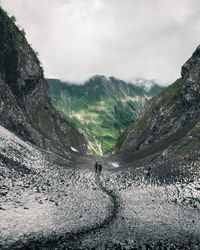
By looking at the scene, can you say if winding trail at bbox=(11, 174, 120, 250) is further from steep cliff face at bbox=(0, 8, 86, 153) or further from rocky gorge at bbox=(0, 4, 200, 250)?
steep cliff face at bbox=(0, 8, 86, 153)

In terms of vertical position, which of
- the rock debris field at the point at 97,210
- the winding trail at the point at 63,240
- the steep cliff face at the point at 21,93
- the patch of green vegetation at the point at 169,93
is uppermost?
the patch of green vegetation at the point at 169,93

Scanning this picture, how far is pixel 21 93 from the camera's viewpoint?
→ 8694 centimetres

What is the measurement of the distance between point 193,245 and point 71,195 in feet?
53.4

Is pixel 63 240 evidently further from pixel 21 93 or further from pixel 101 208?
pixel 21 93

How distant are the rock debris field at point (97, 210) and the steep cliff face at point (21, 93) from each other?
3300cm

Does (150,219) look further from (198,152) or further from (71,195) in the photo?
(198,152)

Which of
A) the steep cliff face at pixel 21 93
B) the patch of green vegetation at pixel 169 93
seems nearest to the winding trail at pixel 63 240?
the steep cliff face at pixel 21 93

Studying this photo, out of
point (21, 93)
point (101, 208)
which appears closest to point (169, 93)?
point (21, 93)

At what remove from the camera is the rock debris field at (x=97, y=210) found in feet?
52.2

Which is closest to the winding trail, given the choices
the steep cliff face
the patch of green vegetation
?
the steep cliff face

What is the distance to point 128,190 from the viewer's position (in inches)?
1296

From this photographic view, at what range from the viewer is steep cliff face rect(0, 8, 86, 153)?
6712 cm

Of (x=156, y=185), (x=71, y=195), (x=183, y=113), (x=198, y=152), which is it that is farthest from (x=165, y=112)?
(x=71, y=195)

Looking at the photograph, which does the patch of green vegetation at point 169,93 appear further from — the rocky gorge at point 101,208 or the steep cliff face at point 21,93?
the rocky gorge at point 101,208
